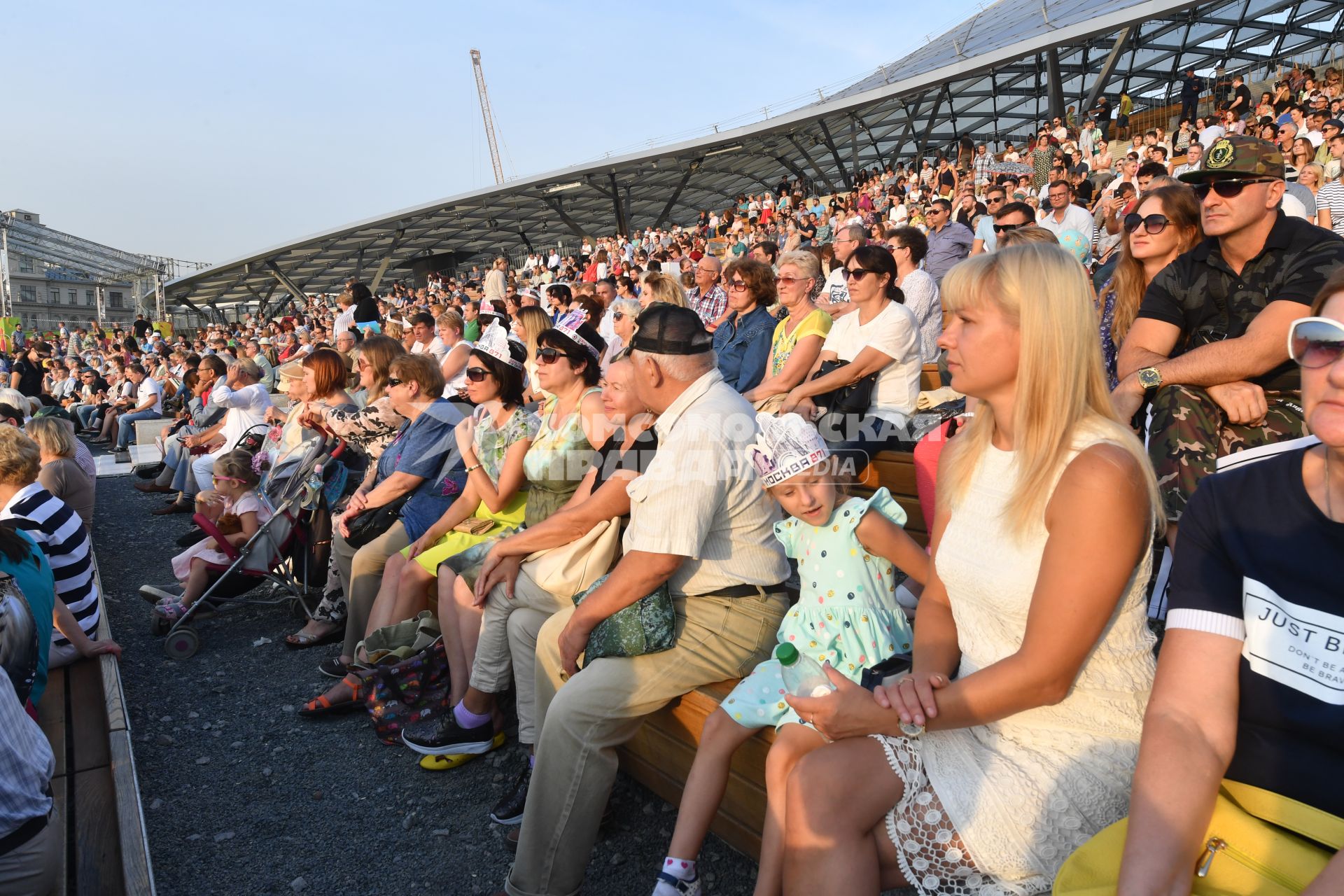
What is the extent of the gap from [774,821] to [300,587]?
175 inches

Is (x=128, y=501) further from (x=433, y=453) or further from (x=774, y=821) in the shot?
(x=774, y=821)

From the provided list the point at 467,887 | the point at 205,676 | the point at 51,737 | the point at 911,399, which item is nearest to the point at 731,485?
the point at 467,887

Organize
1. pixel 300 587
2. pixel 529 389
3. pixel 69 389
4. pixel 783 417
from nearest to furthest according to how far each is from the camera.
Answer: pixel 783 417, pixel 300 587, pixel 529 389, pixel 69 389

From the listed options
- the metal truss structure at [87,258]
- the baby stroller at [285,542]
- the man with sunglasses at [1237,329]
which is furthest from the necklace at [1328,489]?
the metal truss structure at [87,258]

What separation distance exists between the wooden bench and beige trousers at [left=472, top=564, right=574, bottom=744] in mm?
1275

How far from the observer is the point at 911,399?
484cm

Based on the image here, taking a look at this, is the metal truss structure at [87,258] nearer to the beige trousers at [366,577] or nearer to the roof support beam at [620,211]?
the roof support beam at [620,211]

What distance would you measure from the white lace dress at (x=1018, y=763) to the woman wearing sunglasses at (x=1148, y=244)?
1.77m

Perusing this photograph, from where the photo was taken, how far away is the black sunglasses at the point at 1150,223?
3393 mm

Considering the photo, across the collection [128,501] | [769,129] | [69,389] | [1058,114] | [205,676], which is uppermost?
[769,129]

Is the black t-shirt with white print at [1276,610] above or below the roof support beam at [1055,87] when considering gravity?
below

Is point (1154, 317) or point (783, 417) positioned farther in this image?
point (1154, 317)

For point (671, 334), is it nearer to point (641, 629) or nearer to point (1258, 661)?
point (641, 629)

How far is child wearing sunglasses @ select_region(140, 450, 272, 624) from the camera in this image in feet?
17.5
